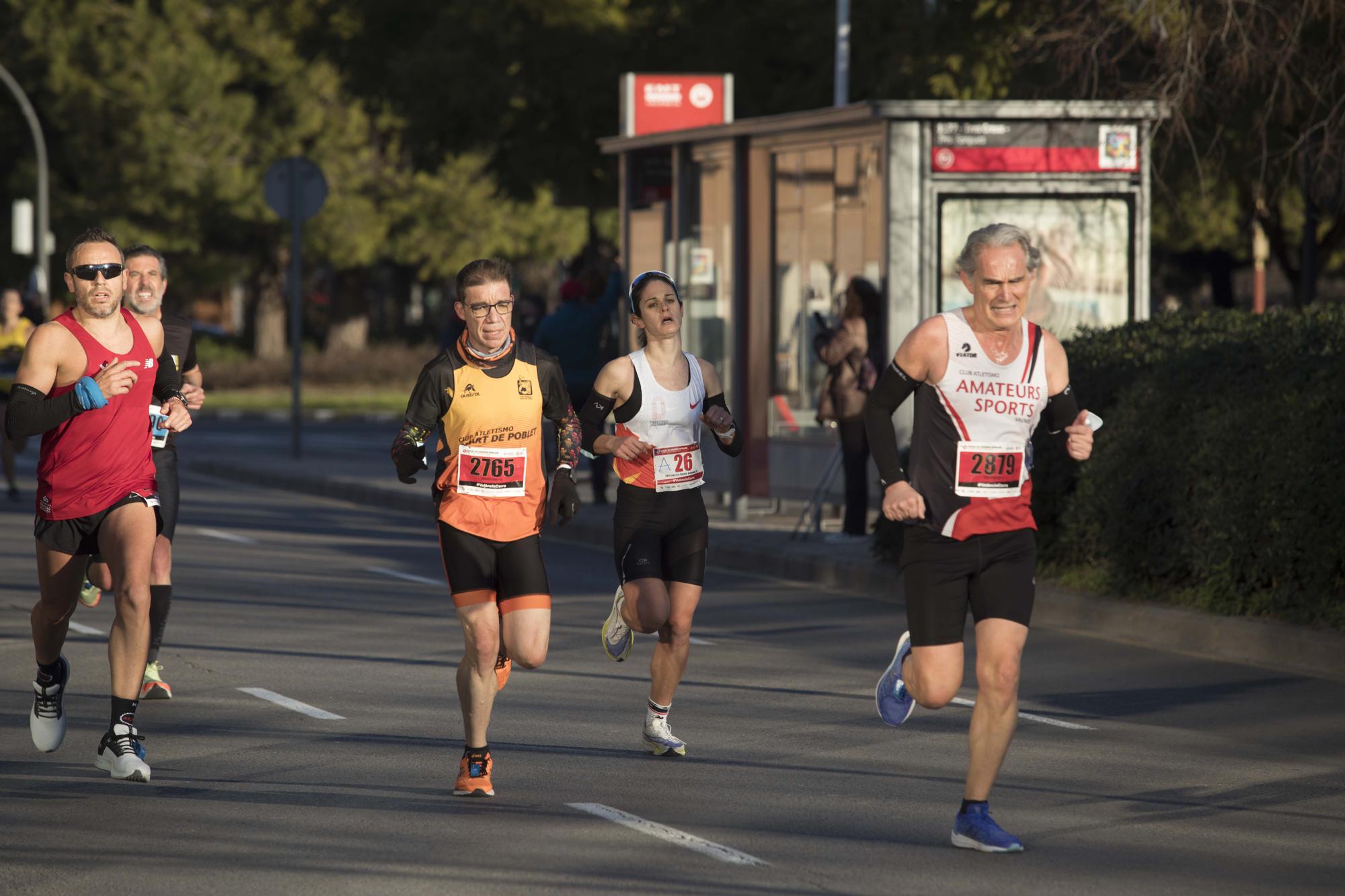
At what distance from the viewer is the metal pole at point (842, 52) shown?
2155cm

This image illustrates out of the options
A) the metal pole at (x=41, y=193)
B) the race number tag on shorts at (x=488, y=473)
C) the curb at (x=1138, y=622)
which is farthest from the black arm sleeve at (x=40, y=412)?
the metal pole at (x=41, y=193)

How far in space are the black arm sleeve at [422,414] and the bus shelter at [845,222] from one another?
7446mm

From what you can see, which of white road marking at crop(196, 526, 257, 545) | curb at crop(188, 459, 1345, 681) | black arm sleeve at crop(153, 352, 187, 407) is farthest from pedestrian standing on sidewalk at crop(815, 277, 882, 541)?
black arm sleeve at crop(153, 352, 187, 407)

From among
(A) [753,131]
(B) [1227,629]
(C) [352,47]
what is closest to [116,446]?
(B) [1227,629]

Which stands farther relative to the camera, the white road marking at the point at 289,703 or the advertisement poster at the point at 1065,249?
the advertisement poster at the point at 1065,249

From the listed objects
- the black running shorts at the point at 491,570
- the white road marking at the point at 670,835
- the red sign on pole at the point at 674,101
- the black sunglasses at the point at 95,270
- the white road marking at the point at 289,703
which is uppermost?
the red sign on pole at the point at 674,101

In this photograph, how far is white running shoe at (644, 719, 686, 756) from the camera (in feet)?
26.6

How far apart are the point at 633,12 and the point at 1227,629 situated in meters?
16.9

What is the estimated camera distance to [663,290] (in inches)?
325

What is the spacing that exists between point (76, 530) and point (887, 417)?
2.89 metres

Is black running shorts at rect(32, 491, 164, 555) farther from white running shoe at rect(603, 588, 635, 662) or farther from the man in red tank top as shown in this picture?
white running shoe at rect(603, 588, 635, 662)

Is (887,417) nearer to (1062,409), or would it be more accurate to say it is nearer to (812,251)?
(1062,409)

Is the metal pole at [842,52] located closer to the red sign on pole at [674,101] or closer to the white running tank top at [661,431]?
the red sign on pole at [674,101]

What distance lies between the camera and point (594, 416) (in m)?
8.27
